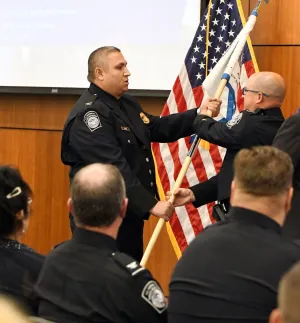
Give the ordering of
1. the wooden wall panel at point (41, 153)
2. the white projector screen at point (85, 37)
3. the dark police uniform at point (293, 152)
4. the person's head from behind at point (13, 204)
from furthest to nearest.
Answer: the wooden wall panel at point (41, 153), the white projector screen at point (85, 37), the dark police uniform at point (293, 152), the person's head from behind at point (13, 204)

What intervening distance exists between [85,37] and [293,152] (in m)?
2.52

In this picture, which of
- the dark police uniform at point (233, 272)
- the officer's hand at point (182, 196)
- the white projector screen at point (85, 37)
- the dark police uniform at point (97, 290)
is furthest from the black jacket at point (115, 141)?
the dark police uniform at point (233, 272)

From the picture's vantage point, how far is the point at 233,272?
1947 millimetres

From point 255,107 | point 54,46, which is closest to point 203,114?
point 255,107

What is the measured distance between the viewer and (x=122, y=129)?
3951mm

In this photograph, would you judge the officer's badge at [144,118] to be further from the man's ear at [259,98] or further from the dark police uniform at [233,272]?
the dark police uniform at [233,272]

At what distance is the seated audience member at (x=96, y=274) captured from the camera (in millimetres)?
2078

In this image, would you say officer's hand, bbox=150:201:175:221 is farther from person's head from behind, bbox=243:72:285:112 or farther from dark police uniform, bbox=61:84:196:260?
person's head from behind, bbox=243:72:285:112

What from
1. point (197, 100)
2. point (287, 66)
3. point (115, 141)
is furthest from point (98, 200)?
point (287, 66)

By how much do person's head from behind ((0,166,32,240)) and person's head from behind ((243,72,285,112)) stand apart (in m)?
1.70

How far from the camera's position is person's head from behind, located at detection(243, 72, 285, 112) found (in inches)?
156

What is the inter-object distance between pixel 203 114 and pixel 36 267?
190 cm

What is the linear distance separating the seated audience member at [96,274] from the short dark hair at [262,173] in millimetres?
368

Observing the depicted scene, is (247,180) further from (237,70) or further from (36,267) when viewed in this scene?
(237,70)
